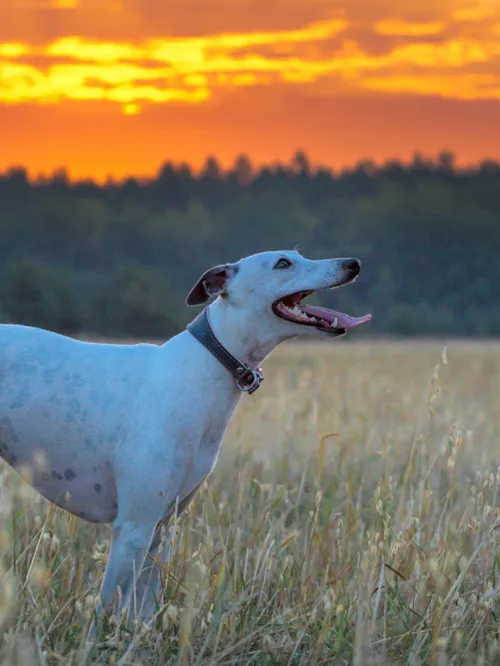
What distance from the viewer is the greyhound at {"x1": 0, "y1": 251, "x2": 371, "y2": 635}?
16.1ft

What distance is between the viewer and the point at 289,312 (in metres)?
4.99

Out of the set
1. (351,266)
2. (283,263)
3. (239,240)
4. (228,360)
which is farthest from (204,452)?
(239,240)

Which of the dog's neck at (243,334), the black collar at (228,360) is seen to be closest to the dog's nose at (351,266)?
the dog's neck at (243,334)

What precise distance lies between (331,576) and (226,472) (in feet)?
10.4

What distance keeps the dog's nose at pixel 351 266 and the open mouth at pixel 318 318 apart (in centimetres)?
23

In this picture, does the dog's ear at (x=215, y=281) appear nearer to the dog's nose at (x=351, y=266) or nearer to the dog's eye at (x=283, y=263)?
the dog's eye at (x=283, y=263)

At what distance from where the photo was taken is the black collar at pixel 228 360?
4.96m

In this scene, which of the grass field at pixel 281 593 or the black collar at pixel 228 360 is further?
the black collar at pixel 228 360

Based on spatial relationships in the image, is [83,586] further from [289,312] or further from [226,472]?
[226,472]

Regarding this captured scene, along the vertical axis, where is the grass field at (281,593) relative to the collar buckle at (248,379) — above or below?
below

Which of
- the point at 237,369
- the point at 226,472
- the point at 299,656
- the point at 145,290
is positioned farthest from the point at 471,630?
the point at 145,290

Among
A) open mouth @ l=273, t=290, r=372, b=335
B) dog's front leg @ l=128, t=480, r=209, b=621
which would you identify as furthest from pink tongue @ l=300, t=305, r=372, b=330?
dog's front leg @ l=128, t=480, r=209, b=621

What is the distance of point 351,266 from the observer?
5109 mm

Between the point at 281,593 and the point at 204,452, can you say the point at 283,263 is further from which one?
the point at 281,593
